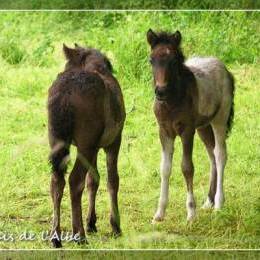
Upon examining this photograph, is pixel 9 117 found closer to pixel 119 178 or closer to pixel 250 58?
pixel 119 178

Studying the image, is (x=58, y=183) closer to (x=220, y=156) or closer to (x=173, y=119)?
(x=173, y=119)

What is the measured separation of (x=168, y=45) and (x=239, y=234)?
28.0 inches

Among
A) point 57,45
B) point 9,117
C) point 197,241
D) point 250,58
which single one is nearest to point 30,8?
point 57,45

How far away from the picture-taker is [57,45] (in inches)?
132

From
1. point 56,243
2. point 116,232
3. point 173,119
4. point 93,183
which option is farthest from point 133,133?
point 56,243

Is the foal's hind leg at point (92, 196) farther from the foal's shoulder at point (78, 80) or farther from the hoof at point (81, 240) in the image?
the foal's shoulder at point (78, 80)

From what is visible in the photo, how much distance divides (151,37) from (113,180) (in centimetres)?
51

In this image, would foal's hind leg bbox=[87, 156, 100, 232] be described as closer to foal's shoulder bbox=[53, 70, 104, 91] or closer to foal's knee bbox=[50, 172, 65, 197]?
foal's knee bbox=[50, 172, 65, 197]

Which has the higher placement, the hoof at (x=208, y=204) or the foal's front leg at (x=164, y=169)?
the foal's front leg at (x=164, y=169)

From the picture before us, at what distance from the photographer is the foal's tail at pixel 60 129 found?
284 cm

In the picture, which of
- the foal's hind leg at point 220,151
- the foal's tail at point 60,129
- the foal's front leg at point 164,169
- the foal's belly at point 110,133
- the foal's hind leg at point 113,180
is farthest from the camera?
the foal's hind leg at point 220,151

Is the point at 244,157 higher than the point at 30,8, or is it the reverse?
the point at 30,8

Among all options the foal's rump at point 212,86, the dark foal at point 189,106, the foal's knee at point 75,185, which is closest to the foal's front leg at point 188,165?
the dark foal at point 189,106

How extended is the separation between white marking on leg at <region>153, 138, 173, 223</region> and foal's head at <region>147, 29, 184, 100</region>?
0.75 feet
